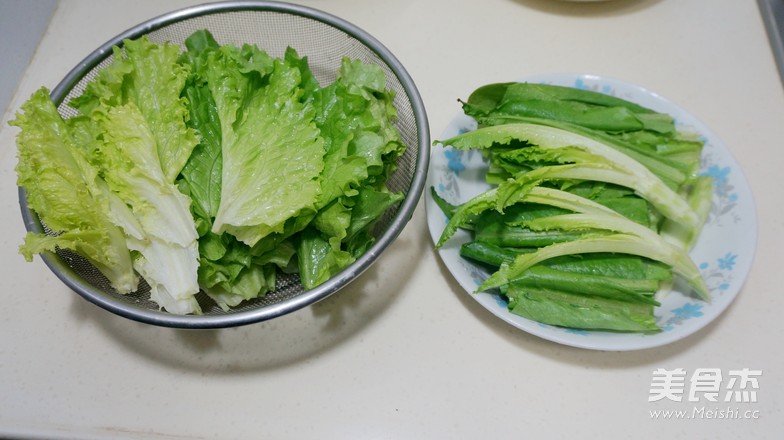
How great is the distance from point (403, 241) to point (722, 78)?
0.89 m

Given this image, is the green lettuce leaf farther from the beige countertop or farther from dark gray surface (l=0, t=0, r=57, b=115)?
dark gray surface (l=0, t=0, r=57, b=115)

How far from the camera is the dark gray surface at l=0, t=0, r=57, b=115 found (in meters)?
1.18

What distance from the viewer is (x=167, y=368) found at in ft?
2.93

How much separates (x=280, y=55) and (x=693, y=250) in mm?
921

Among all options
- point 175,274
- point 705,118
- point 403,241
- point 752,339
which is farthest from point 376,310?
point 705,118

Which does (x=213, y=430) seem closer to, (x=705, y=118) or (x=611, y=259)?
(x=611, y=259)

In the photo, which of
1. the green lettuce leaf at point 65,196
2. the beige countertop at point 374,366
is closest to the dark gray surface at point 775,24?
the beige countertop at point 374,366

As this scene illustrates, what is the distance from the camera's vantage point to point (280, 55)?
1122mm

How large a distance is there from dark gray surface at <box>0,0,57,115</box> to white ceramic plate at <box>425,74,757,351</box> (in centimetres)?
100

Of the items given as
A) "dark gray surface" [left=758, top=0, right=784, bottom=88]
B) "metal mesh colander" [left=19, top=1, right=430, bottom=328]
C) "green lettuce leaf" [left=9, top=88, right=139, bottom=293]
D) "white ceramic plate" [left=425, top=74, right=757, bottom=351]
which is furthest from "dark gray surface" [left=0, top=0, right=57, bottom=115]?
"dark gray surface" [left=758, top=0, right=784, bottom=88]

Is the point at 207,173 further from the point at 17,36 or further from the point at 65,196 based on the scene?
the point at 17,36
